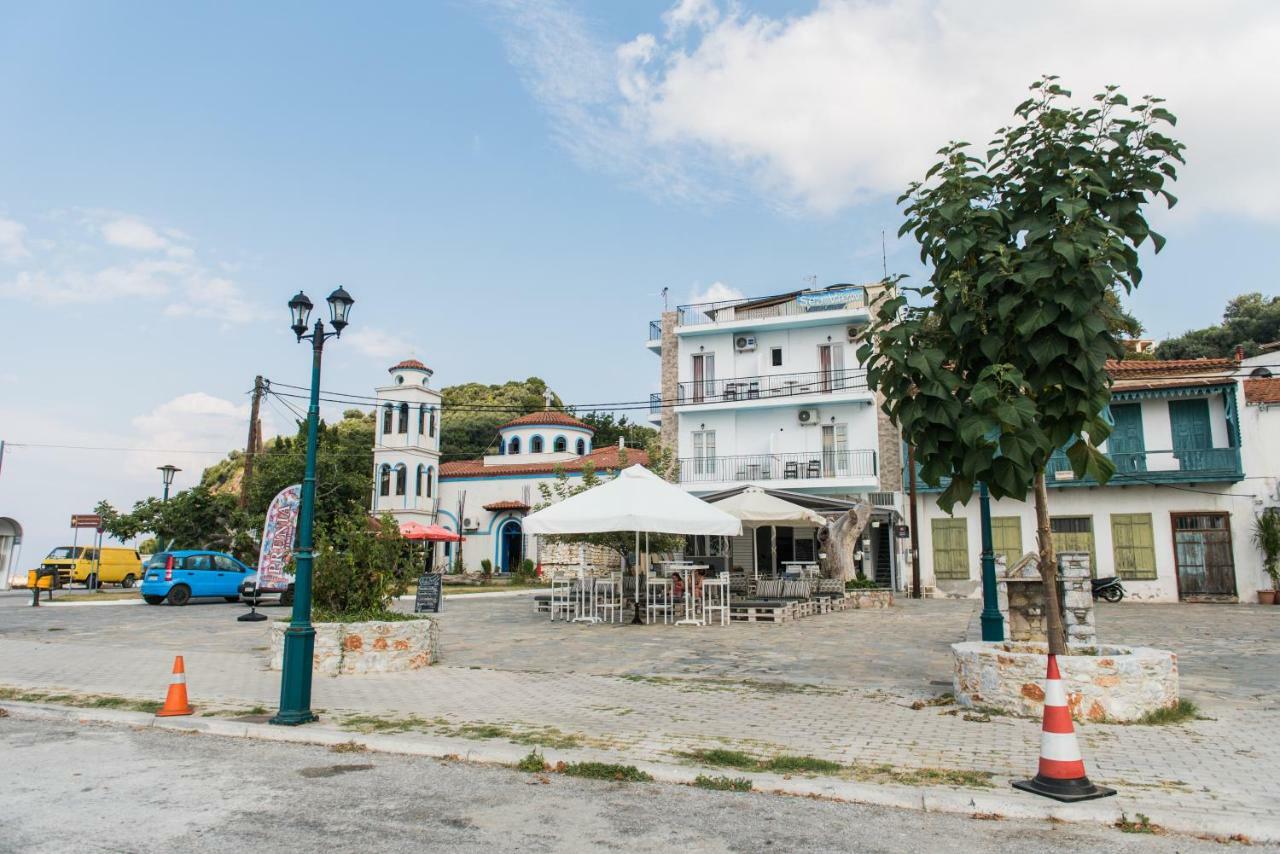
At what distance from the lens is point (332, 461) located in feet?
117

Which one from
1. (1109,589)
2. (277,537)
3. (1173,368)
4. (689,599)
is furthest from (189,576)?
(1173,368)

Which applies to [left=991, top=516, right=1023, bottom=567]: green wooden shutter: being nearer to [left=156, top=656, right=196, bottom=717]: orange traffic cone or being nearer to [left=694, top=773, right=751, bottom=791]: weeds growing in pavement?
[left=694, top=773, right=751, bottom=791]: weeds growing in pavement

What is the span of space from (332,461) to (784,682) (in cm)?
3036

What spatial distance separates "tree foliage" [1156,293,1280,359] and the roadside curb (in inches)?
1727

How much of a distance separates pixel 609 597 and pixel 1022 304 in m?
11.9

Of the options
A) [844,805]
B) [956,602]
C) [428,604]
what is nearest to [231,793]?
[844,805]

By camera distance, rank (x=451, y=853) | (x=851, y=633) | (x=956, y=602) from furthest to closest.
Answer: (x=956, y=602), (x=851, y=633), (x=451, y=853)

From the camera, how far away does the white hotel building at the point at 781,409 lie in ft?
91.0

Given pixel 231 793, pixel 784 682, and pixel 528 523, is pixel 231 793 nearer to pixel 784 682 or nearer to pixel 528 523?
pixel 784 682

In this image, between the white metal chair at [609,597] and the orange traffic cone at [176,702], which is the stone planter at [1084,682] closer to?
the orange traffic cone at [176,702]

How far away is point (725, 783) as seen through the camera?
5.13 metres

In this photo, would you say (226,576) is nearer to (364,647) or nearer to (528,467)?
(364,647)

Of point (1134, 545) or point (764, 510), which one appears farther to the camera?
point (1134, 545)

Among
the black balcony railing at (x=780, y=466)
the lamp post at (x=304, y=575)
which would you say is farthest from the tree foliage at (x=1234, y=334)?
the lamp post at (x=304, y=575)
